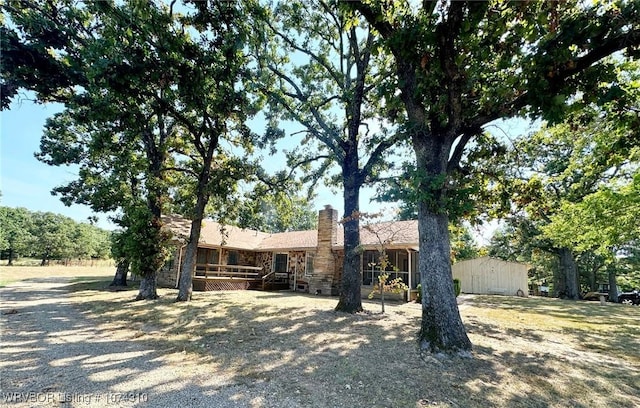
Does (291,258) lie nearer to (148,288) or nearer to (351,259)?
(148,288)

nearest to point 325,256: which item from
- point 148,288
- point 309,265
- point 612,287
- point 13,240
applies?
point 309,265

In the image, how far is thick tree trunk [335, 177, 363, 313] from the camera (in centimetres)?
1005

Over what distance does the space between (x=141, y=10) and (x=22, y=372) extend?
8.44 m

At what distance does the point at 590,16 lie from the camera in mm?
4812

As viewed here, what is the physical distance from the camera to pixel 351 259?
10195mm

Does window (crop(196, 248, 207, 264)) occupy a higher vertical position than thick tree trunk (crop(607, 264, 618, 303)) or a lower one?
higher

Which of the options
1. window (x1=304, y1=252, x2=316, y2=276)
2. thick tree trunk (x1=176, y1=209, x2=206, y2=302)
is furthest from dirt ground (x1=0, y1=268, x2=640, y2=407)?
window (x1=304, y1=252, x2=316, y2=276)

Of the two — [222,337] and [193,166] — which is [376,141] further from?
[193,166]

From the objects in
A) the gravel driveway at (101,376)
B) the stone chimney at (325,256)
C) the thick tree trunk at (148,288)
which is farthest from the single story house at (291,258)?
the gravel driveway at (101,376)

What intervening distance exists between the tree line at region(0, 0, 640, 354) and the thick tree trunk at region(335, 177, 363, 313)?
0.07 metres

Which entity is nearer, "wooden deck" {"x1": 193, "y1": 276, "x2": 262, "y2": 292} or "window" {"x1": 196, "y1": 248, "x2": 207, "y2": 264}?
"wooden deck" {"x1": 193, "y1": 276, "x2": 262, "y2": 292}

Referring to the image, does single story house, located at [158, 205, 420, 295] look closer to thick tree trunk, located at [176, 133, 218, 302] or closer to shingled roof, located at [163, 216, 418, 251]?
shingled roof, located at [163, 216, 418, 251]

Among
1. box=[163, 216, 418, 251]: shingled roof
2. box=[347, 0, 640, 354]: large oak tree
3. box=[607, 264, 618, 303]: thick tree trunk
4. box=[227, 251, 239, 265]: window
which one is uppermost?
box=[347, 0, 640, 354]: large oak tree

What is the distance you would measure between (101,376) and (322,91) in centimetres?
1112
